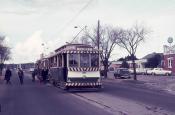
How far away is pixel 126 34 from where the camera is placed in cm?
5803

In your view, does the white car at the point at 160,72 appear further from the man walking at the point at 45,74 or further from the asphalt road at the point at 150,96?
the asphalt road at the point at 150,96

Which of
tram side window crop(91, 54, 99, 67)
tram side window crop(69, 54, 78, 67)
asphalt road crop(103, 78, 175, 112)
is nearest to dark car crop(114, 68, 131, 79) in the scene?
asphalt road crop(103, 78, 175, 112)

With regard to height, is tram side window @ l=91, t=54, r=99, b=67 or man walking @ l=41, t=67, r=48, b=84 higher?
tram side window @ l=91, t=54, r=99, b=67

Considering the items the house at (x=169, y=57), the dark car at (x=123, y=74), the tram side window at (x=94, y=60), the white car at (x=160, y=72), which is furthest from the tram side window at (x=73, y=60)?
the house at (x=169, y=57)

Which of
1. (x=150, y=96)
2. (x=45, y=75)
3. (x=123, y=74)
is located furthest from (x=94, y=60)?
(x=123, y=74)

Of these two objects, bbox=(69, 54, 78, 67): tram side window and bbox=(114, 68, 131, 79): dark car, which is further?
bbox=(114, 68, 131, 79): dark car

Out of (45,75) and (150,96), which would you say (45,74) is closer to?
(45,75)

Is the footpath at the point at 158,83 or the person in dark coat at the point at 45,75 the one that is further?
the person in dark coat at the point at 45,75

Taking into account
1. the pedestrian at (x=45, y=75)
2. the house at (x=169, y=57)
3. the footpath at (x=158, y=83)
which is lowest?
the footpath at (x=158, y=83)

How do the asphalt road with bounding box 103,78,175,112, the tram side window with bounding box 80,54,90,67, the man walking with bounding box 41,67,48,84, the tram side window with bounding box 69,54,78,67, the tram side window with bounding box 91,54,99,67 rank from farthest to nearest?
the man walking with bounding box 41,67,48,84
the tram side window with bounding box 91,54,99,67
the tram side window with bounding box 80,54,90,67
the tram side window with bounding box 69,54,78,67
the asphalt road with bounding box 103,78,175,112

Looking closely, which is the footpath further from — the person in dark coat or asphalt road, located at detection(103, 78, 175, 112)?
the person in dark coat

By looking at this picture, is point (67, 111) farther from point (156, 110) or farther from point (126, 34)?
point (126, 34)

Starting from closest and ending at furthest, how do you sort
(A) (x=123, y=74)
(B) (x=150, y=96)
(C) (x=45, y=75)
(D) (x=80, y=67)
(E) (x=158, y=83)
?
(B) (x=150, y=96), (D) (x=80, y=67), (E) (x=158, y=83), (C) (x=45, y=75), (A) (x=123, y=74)

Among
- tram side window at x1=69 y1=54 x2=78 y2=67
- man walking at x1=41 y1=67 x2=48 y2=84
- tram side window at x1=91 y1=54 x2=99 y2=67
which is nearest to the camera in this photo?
tram side window at x1=69 y1=54 x2=78 y2=67
